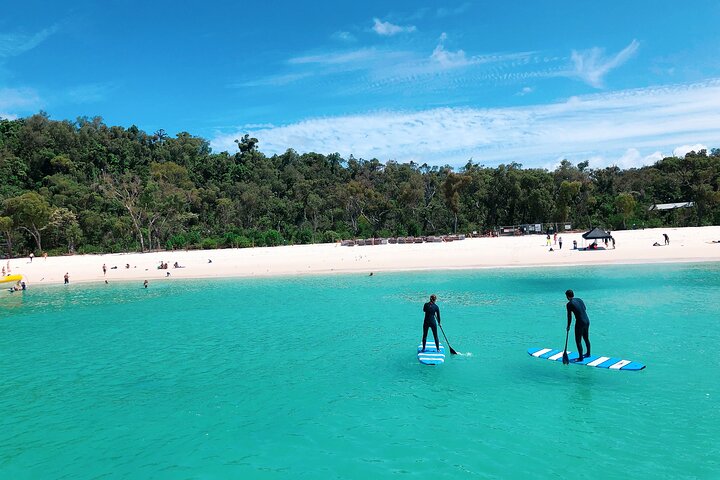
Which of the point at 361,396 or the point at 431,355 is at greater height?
the point at 431,355

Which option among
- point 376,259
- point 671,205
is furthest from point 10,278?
point 671,205

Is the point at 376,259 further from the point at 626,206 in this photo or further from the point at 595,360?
the point at 626,206

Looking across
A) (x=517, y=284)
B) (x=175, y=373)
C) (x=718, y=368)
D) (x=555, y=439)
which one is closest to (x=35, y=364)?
(x=175, y=373)

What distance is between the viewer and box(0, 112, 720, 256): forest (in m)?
64.3

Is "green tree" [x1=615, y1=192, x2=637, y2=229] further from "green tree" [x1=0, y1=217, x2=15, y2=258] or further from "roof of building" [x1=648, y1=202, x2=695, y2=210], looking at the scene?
"green tree" [x1=0, y1=217, x2=15, y2=258]

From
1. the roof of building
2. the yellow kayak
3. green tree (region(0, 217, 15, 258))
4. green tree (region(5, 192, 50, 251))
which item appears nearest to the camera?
the yellow kayak

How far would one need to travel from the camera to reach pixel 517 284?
29.7 meters

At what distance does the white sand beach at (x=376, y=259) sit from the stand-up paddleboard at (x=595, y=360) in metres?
25.7

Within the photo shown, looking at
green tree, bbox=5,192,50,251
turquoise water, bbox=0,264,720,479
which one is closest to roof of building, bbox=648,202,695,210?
turquoise water, bbox=0,264,720,479

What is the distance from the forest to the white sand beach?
905cm

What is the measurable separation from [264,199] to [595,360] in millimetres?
71568

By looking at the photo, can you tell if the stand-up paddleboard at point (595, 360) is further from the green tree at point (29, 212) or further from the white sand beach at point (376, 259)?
the green tree at point (29, 212)

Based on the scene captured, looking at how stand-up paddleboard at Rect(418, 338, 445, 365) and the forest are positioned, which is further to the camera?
the forest

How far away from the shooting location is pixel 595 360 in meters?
12.6
